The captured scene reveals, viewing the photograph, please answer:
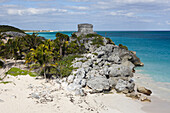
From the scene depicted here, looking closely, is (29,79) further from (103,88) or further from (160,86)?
(160,86)

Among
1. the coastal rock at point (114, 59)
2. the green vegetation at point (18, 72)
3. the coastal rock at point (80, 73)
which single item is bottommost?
the green vegetation at point (18, 72)

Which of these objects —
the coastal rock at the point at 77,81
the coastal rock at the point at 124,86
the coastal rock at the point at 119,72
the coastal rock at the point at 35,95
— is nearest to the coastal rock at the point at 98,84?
the coastal rock at the point at 77,81

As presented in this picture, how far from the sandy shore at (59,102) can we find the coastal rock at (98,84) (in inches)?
66.6

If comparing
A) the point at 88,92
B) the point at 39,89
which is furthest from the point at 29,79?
the point at 88,92

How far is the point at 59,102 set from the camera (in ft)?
83.1

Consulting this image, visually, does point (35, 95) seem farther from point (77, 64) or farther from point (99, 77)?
point (77, 64)

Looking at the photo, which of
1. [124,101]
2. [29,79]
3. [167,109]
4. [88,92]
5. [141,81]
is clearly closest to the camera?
[167,109]

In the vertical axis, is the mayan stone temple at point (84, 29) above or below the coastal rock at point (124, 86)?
above

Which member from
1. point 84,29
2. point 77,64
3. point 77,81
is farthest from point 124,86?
point 84,29

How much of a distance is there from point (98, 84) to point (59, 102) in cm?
994

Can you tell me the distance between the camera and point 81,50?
5612 centimetres

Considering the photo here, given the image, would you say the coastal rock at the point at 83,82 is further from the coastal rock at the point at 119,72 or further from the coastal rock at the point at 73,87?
the coastal rock at the point at 119,72

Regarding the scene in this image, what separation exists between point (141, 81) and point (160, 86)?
478 cm

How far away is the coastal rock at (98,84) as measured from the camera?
31484mm
